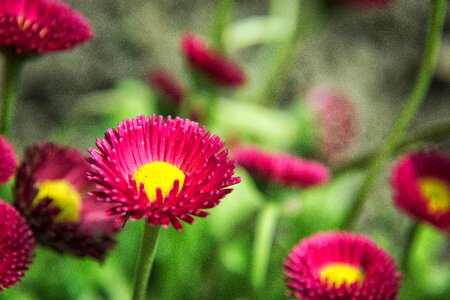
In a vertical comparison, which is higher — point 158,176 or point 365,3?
point 365,3

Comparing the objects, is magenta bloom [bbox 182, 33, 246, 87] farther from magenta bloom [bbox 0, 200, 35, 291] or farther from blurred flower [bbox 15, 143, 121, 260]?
magenta bloom [bbox 0, 200, 35, 291]

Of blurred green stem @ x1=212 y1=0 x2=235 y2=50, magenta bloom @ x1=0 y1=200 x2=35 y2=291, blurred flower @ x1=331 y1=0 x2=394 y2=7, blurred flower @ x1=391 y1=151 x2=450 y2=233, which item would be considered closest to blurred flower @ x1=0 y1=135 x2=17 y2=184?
magenta bloom @ x1=0 y1=200 x2=35 y2=291

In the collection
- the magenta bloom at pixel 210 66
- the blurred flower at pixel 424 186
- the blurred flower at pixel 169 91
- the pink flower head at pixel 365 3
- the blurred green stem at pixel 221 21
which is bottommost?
the blurred flower at pixel 424 186

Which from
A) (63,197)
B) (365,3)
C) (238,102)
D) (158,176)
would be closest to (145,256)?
→ (158,176)

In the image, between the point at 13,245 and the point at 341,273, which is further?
the point at 341,273

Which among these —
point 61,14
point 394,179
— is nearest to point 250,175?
point 394,179

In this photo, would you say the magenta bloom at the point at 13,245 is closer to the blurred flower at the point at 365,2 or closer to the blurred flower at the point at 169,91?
the blurred flower at the point at 169,91

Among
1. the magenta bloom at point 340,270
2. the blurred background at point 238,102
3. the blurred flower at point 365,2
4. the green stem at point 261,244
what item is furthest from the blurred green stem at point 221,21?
the magenta bloom at point 340,270

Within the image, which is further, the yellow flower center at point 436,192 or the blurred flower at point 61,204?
the yellow flower center at point 436,192

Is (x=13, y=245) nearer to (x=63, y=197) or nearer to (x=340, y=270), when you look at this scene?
(x=63, y=197)
